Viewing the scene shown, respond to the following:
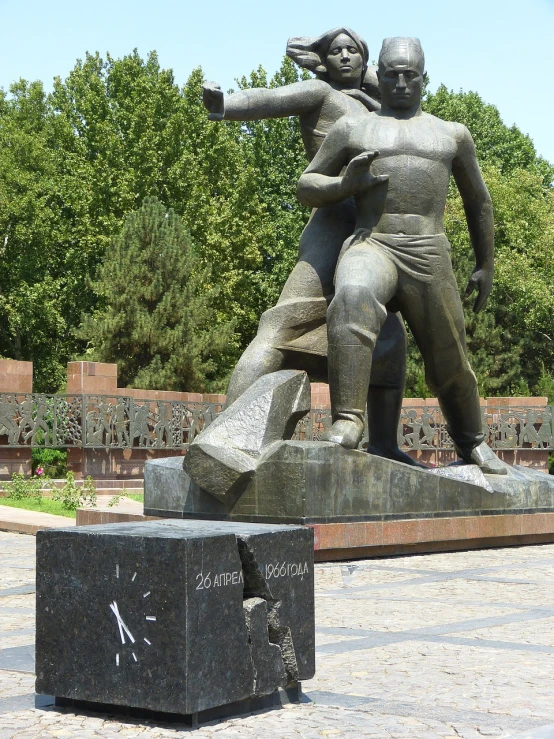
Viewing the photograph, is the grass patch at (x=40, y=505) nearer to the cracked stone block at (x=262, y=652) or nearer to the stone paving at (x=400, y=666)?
the stone paving at (x=400, y=666)

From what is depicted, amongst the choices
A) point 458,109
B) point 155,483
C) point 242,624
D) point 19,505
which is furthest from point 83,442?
point 458,109

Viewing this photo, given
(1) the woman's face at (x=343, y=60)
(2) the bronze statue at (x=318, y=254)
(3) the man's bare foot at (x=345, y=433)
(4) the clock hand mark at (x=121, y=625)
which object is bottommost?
(4) the clock hand mark at (x=121, y=625)

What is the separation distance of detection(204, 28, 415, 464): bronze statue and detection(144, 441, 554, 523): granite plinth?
0.72m

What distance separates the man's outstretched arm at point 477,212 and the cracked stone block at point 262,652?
5.97 meters

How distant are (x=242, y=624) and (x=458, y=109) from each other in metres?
40.6

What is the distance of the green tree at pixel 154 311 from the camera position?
3052 cm

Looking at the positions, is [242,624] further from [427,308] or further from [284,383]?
[427,308]

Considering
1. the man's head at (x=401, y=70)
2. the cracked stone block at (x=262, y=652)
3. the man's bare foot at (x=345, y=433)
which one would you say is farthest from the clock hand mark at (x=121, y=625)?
the man's head at (x=401, y=70)

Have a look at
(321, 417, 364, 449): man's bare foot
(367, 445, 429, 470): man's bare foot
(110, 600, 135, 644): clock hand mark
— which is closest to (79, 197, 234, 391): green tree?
(367, 445, 429, 470): man's bare foot

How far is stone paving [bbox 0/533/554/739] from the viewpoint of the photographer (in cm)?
393

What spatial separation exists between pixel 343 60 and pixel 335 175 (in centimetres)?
121

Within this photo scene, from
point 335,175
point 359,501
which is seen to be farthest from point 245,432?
point 335,175

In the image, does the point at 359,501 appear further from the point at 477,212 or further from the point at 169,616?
the point at 169,616

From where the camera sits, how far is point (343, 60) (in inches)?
399
